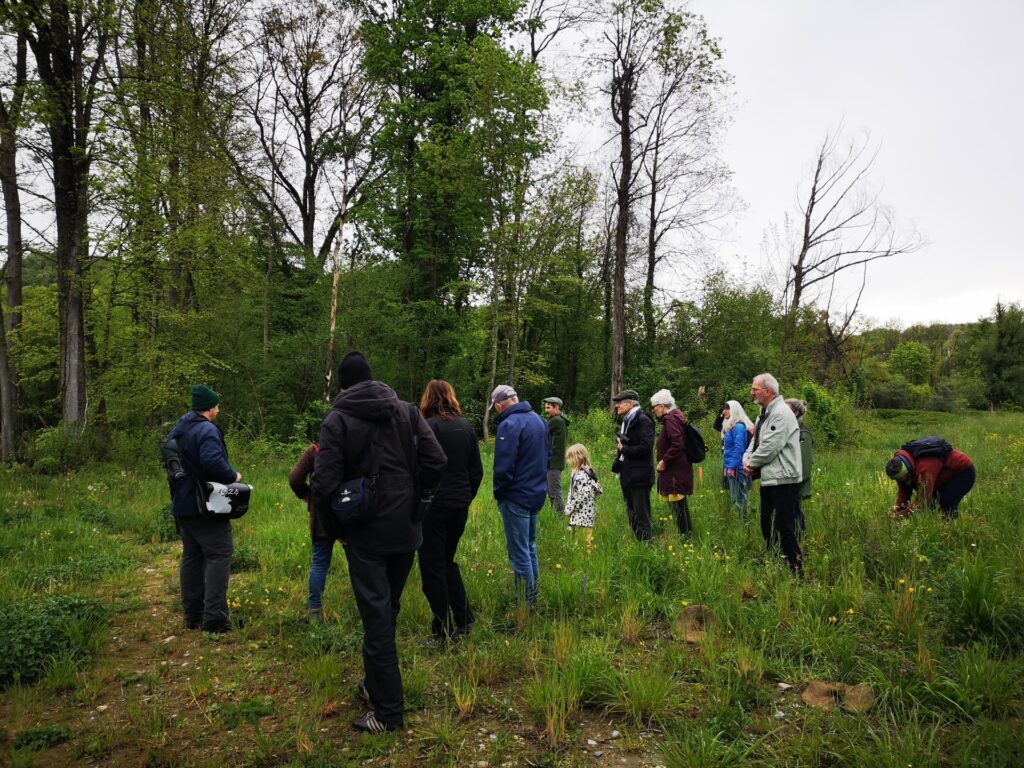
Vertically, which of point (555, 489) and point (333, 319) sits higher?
point (333, 319)

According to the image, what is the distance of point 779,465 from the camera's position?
5.18 meters

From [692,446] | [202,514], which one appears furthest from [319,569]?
[692,446]

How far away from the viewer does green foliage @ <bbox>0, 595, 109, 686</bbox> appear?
12.9 ft

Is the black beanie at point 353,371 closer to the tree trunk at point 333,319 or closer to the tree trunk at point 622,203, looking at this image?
the tree trunk at point 333,319

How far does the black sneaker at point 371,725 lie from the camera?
3166 millimetres

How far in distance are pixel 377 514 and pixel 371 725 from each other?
46.4 inches

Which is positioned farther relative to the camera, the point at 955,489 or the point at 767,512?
the point at 955,489

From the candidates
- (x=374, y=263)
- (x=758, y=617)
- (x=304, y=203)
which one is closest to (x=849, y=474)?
(x=758, y=617)

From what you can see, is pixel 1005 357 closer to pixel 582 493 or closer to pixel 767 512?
pixel 767 512

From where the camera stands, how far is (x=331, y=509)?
11.0 feet

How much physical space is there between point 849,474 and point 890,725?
28.8 feet

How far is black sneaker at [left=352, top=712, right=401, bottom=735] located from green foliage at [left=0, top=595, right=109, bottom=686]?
2.51 meters

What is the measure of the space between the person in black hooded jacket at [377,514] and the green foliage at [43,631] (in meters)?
2.49

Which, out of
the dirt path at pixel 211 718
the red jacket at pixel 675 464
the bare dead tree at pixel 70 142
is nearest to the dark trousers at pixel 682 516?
the red jacket at pixel 675 464
